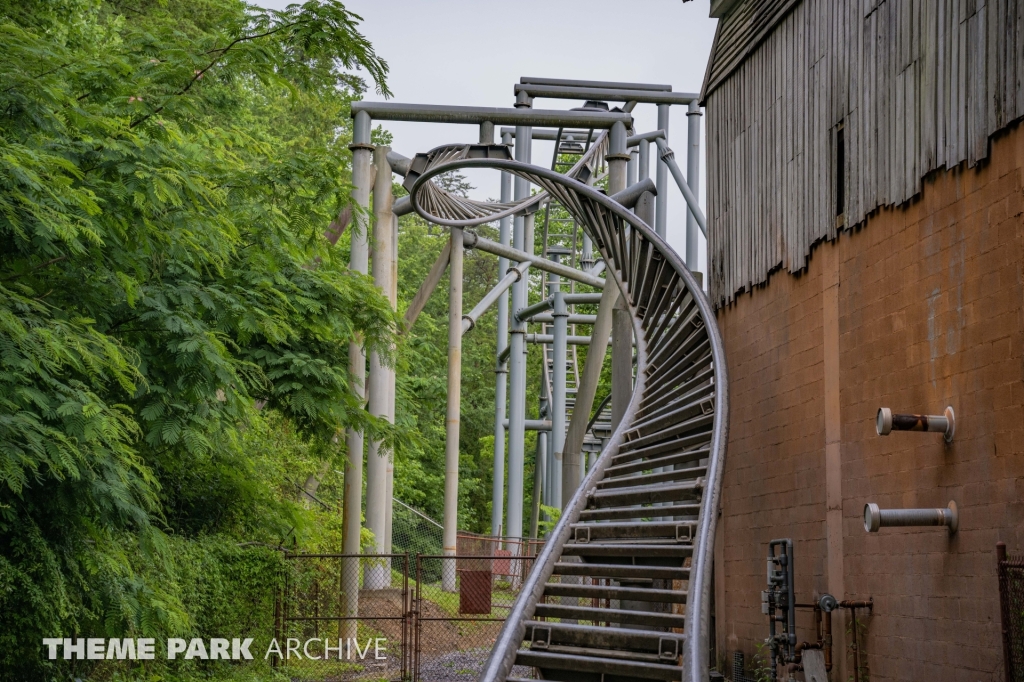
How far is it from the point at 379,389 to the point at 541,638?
256 inches

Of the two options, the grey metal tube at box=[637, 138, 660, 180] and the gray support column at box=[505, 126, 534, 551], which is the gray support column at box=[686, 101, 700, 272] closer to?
the grey metal tube at box=[637, 138, 660, 180]

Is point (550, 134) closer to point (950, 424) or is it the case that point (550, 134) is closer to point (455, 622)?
point (455, 622)

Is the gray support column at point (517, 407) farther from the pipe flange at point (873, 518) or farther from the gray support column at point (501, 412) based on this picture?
the pipe flange at point (873, 518)

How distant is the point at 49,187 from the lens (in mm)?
6973

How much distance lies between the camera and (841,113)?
27.0 ft

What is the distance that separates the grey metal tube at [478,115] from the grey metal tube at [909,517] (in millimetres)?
8661

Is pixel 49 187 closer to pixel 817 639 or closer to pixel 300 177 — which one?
pixel 300 177

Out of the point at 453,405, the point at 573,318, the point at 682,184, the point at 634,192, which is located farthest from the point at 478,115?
the point at 573,318

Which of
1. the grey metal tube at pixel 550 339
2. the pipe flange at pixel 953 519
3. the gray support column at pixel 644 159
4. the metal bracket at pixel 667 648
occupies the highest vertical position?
the gray support column at pixel 644 159

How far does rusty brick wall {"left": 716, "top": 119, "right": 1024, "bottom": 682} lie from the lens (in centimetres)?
580

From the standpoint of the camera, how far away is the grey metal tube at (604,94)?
16594 millimetres

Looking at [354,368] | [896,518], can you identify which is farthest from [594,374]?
[896,518]

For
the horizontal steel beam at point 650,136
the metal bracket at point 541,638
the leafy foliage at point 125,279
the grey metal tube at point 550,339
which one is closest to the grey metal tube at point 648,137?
the horizontal steel beam at point 650,136

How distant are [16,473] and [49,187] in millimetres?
1882
